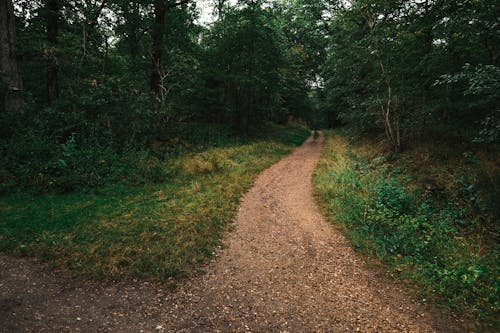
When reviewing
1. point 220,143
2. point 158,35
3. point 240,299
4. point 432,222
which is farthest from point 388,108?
point 158,35

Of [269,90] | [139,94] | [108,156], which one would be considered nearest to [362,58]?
[269,90]

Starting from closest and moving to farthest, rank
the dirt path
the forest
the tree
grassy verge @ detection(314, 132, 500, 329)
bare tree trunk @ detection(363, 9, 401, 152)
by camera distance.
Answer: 1. the dirt path
2. grassy verge @ detection(314, 132, 500, 329)
3. the forest
4. bare tree trunk @ detection(363, 9, 401, 152)
5. the tree

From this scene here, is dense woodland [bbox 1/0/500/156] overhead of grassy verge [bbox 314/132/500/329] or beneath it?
overhead

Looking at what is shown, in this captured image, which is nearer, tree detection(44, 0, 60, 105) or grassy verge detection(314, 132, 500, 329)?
grassy verge detection(314, 132, 500, 329)

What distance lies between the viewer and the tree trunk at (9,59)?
10387 millimetres

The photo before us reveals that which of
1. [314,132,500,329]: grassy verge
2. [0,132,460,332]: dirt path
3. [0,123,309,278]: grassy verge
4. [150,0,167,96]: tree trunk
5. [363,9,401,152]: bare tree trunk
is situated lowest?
[0,132,460,332]: dirt path

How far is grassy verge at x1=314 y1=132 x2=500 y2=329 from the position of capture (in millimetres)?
4102

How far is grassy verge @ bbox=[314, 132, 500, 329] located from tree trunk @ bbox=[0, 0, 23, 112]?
13.4m

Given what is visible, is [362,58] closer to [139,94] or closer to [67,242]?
[139,94]

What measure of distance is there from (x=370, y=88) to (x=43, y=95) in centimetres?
1974

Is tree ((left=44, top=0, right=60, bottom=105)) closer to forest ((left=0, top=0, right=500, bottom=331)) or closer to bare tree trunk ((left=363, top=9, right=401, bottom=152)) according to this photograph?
forest ((left=0, top=0, right=500, bottom=331))

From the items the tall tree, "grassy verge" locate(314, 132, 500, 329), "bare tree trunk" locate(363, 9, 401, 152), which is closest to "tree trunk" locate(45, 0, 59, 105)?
the tall tree

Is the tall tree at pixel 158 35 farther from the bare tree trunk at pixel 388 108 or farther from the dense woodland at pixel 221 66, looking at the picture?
the bare tree trunk at pixel 388 108

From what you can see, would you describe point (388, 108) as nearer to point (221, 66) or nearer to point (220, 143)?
point (220, 143)
